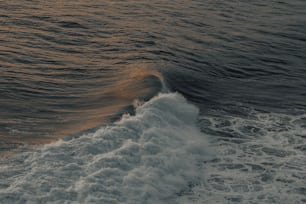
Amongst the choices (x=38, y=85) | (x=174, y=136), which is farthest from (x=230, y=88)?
(x=38, y=85)

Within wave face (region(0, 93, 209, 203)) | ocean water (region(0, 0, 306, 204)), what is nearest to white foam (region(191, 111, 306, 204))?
ocean water (region(0, 0, 306, 204))

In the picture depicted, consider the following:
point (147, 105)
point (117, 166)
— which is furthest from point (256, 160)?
point (117, 166)

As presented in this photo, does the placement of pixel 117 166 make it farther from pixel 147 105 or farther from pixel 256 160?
pixel 256 160

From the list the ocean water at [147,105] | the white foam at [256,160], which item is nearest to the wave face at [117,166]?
the ocean water at [147,105]

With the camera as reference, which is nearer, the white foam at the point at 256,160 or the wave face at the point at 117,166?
the wave face at the point at 117,166

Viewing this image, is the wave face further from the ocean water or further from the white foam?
the white foam

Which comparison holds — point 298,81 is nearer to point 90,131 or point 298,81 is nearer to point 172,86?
point 172,86

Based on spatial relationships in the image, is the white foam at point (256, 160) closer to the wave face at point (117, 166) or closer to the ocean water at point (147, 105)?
the ocean water at point (147, 105)
